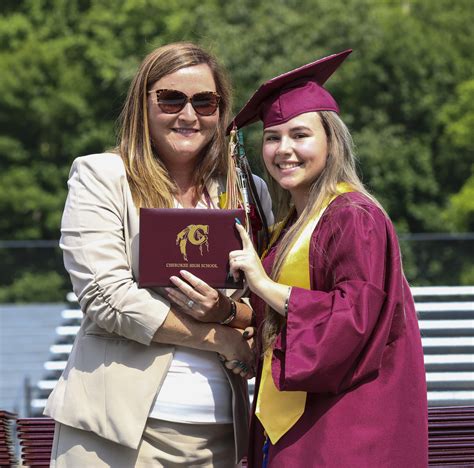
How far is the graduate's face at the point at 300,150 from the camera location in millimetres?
3678

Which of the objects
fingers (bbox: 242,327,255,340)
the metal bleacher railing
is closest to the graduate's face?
fingers (bbox: 242,327,255,340)

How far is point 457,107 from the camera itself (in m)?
23.1

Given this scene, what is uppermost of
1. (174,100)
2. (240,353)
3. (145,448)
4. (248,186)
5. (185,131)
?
(174,100)

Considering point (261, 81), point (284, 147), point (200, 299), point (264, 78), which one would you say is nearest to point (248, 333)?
point (200, 299)

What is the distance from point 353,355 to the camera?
3389 millimetres

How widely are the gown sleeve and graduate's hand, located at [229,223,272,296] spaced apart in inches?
4.7

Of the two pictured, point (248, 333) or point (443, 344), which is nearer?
point (248, 333)

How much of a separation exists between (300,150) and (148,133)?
56 centimetres

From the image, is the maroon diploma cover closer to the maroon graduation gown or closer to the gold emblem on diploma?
the gold emblem on diploma

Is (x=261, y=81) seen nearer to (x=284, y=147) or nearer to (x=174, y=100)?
(x=174, y=100)

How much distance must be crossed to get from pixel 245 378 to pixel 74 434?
1.95 feet

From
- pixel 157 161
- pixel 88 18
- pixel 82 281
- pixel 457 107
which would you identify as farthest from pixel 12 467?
pixel 88 18

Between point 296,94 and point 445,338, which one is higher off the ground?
point 296,94

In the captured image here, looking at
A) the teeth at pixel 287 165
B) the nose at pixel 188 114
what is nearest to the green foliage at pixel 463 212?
the nose at pixel 188 114
